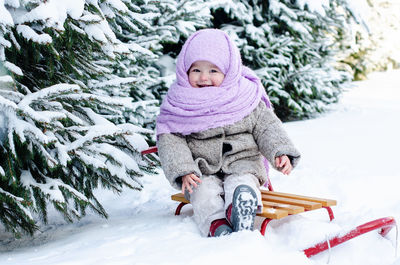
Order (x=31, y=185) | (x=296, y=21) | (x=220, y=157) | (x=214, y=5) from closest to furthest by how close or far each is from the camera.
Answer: (x=31, y=185) < (x=220, y=157) < (x=214, y=5) < (x=296, y=21)

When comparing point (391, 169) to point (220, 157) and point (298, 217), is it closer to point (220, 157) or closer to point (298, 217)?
point (298, 217)

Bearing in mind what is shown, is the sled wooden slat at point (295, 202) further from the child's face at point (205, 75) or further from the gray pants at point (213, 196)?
the child's face at point (205, 75)

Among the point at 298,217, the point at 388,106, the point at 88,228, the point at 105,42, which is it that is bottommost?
the point at 388,106

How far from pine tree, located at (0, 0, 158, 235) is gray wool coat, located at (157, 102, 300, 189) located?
0.29 m

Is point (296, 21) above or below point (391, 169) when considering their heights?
above

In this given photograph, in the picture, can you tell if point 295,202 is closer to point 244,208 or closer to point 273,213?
point 273,213

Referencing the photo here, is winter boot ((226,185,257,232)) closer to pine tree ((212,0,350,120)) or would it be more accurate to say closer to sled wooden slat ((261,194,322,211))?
sled wooden slat ((261,194,322,211))

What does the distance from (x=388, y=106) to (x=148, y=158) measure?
4.93 meters

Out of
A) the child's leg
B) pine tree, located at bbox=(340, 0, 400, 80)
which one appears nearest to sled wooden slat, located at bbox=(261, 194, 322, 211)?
the child's leg

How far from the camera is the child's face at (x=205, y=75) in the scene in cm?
278

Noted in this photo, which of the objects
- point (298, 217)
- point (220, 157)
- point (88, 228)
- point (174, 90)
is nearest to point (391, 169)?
point (298, 217)

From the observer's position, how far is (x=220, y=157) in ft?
8.97

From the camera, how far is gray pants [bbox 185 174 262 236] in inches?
97.6

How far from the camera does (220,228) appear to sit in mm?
2381
